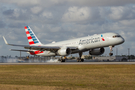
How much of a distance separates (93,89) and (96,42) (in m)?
38.4

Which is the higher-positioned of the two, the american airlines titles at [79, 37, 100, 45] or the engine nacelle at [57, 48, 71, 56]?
the american airlines titles at [79, 37, 100, 45]

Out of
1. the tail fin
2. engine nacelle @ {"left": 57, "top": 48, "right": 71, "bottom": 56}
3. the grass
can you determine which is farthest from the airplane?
the grass

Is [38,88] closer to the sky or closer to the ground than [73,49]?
closer to the ground

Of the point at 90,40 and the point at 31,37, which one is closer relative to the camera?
the point at 90,40

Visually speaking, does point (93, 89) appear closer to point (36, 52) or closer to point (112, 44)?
point (112, 44)

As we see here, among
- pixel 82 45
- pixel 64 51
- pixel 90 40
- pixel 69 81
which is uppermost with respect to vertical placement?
pixel 90 40

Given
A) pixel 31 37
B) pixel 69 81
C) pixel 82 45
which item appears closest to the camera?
pixel 69 81

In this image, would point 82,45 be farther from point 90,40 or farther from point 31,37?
point 31,37

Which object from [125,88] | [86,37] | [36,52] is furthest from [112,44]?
[125,88]

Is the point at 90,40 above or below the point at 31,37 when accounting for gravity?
below

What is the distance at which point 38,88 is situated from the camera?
14.6m

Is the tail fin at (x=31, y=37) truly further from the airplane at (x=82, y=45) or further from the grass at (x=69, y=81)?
the grass at (x=69, y=81)

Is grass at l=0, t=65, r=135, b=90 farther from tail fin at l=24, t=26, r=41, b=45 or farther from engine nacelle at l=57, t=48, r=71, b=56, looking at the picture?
tail fin at l=24, t=26, r=41, b=45

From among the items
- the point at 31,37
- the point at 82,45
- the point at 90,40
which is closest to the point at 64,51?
the point at 82,45
